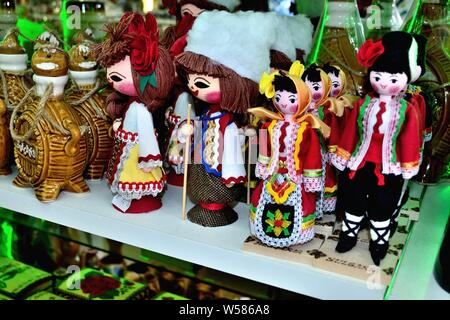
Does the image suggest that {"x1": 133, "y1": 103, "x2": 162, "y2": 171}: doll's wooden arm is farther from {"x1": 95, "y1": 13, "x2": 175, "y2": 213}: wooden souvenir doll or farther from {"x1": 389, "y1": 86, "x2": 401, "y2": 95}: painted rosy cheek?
{"x1": 389, "y1": 86, "x2": 401, "y2": 95}: painted rosy cheek

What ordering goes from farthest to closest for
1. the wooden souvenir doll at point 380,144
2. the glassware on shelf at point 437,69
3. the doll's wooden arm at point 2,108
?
the doll's wooden arm at point 2,108 → the glassware on shelf at point 437,69 → the wooden souvenir doll at point 380,144

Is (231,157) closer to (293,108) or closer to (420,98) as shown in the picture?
(293,108)

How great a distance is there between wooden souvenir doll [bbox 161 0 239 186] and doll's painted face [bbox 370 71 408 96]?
0.39 metres

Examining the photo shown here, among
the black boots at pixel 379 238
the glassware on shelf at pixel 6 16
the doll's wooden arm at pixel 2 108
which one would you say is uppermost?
the glassware on shelf at pixel 6 16

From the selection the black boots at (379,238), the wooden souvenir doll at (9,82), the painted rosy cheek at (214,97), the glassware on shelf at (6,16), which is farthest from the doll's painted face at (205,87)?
the glassware on shelf at (6,16)

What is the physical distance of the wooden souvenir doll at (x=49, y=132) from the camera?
0.96m

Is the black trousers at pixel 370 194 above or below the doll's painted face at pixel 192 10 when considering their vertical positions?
below

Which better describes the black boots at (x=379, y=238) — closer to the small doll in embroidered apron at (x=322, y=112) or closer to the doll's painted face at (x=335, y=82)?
the small doll in embroidered apron at (x=322, y=112)

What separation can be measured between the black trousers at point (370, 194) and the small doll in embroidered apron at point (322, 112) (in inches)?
3.5

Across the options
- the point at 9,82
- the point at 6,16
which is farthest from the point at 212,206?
the point at 6,16

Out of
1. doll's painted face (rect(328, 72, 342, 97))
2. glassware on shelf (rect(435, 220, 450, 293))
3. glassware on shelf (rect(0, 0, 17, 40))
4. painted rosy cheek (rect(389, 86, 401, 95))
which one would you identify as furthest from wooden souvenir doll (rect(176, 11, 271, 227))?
glassware on shelf (rect(0, 0, 17, 40))

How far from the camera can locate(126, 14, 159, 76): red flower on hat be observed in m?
0.84

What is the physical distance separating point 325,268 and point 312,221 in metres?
0.09

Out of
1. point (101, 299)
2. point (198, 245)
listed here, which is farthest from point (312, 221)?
point (101, 299)
